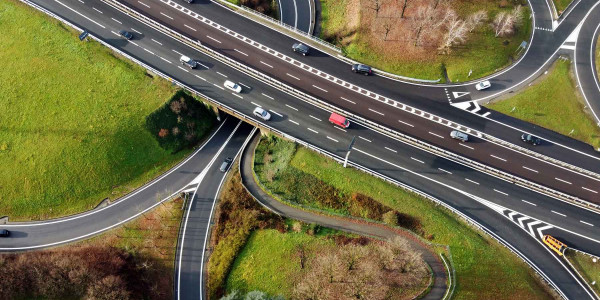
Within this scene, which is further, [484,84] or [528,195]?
[484,84]

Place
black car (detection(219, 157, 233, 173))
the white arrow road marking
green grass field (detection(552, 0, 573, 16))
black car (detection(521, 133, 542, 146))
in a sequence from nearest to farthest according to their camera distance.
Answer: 1. black car (detection(521, 133, 542, 146))
2. black car (detection(219, 157, 233, 173))
3. the white arrow road marking
4. green grass field (detection(552, 0, 573, 16))

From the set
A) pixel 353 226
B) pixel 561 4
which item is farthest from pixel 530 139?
pixel 561 4

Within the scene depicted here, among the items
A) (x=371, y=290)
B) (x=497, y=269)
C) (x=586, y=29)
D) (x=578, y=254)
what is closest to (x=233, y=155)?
(x=371, y=290)

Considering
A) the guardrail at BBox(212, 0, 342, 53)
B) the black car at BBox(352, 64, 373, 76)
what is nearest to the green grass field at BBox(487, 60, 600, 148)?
the black car at BBox(352, 64, 373, 76)

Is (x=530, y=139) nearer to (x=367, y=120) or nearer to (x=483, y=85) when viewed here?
(x=483, y=85)

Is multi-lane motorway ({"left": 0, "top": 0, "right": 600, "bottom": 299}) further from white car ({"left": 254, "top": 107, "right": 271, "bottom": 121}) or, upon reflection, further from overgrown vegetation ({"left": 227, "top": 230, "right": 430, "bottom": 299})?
overgrown vegetation ({"left": 227, "top": 230, "right": 430, "bottom": 299})

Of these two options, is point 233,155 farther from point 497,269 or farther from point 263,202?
point 497,269
